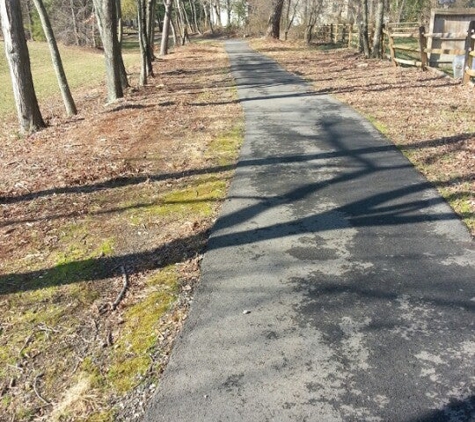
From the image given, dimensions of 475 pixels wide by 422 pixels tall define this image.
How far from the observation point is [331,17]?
4194cm

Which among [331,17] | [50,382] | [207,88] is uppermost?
[331,17]

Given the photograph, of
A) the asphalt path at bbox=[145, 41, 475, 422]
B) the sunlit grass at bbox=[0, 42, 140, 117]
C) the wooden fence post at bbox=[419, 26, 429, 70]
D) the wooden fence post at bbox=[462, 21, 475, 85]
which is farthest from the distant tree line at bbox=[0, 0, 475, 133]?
the asphalt path at bbox=[145, 41, 475, 422]

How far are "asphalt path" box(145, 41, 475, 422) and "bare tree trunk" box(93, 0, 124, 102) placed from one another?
31.1 ft

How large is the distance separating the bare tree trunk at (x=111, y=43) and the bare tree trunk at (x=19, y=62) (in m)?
3.30

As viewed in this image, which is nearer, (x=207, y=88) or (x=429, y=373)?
(x=429, y=373)

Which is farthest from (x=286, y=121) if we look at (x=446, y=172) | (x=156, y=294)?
(x=156, y=294)

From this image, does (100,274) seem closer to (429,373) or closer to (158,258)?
(158,258)

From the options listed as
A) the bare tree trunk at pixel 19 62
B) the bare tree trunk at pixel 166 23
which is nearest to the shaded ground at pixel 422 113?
the bare tree trunk at pixel 19 62

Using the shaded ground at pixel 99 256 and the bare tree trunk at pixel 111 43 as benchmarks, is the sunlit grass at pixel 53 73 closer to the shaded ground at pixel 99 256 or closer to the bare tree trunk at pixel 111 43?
the bare tree trunk at pixel 111 43

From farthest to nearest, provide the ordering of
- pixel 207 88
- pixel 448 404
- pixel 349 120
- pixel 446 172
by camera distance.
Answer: pixel 207 88 < pixel 349 120 < pixel 446 172 < pixel 448 404

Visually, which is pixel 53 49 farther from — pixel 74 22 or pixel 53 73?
pixel 74 22

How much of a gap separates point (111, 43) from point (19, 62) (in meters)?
3.74

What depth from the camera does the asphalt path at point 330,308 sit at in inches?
109

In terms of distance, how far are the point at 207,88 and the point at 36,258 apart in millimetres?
11648
